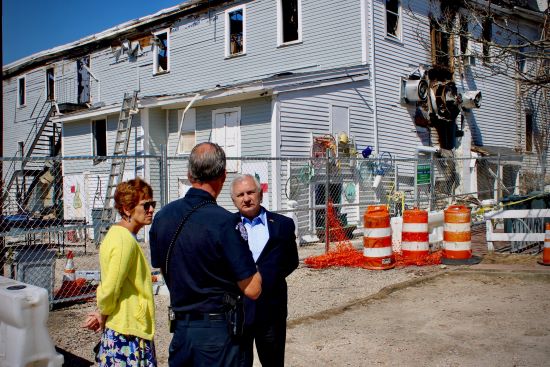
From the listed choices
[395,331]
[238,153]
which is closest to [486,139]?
[238,153]

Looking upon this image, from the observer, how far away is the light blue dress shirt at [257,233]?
3.89 meters

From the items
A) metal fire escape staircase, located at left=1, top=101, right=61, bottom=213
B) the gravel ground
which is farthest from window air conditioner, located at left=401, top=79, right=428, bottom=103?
metal fire escape staircase, located at left=1, top=101, right=61, bottom=213

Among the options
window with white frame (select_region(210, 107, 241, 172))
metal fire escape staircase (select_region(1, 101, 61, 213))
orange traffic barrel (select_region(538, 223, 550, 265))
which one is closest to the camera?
orange traffic barrel (select_region(538, 223, 550, 265))

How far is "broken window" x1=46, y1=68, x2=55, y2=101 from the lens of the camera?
25.2 meters

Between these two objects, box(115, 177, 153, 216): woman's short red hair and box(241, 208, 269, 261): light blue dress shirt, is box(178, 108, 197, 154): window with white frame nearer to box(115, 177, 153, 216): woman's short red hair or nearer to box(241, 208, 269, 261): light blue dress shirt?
box(241, 208, 269, 261): light blue dress shirt

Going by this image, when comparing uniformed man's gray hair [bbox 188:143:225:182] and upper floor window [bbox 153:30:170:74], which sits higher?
upper floor window [bbox 153:30:170:74]

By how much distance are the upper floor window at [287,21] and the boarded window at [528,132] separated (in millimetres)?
12654

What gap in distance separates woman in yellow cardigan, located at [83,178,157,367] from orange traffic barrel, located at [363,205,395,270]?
20.4 ft

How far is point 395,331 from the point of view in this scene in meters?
5.73

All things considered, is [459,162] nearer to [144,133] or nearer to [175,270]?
[144,133]

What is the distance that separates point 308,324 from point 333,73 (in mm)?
10266

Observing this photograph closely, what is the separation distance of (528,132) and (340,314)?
21224mm

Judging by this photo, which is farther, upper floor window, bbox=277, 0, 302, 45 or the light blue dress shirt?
upper floor window, bbox=277, 0, 302, 45

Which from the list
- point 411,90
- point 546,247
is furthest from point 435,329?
point 411,90
